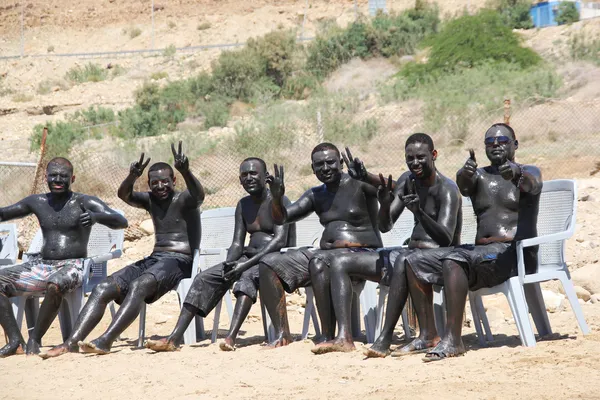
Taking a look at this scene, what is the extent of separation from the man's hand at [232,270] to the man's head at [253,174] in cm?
65

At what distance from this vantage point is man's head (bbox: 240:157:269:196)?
791 cm

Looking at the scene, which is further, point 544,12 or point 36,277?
point 544,12

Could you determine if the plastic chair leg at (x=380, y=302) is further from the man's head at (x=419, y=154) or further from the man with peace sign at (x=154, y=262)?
the man with peace sign at (x=154, y=262)

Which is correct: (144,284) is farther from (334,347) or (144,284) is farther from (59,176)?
(334,347)

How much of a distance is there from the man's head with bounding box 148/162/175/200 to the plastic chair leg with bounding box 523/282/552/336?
313 cm

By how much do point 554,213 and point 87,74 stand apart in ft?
105

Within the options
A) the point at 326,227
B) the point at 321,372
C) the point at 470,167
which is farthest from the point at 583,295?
the point at 321,372

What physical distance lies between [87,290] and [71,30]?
40.1m

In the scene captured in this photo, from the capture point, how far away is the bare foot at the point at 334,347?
21.6 ft

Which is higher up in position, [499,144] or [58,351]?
[499,144]

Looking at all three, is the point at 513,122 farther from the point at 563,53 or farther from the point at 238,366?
the point at 238,366

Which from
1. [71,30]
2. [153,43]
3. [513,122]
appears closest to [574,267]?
[513,122]

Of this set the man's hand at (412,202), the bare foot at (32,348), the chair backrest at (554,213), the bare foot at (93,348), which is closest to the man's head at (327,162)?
the man's hand at (412,202)

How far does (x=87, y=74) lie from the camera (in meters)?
37.0
